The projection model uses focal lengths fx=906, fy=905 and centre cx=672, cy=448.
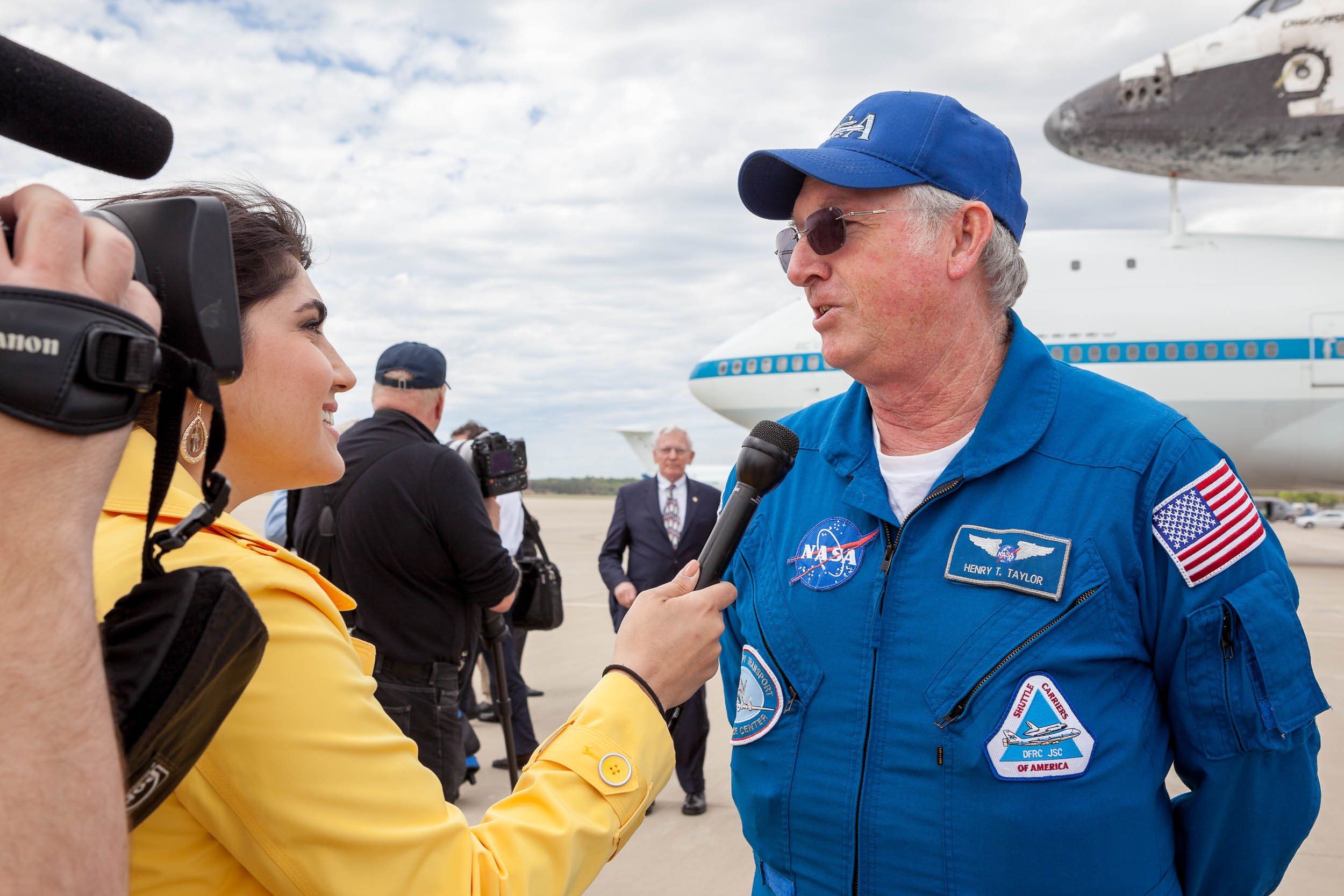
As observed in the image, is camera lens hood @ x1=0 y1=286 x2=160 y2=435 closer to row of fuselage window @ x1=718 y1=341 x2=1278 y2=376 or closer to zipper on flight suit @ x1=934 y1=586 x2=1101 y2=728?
zipper on flight suit @ x1=934 y1=586 x2=1101 y2=728

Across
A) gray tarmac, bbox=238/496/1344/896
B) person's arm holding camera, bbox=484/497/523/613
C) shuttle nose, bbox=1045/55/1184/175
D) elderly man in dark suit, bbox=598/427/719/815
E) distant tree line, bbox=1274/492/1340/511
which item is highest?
shuttle nose, bbox=1045/55/1184/175

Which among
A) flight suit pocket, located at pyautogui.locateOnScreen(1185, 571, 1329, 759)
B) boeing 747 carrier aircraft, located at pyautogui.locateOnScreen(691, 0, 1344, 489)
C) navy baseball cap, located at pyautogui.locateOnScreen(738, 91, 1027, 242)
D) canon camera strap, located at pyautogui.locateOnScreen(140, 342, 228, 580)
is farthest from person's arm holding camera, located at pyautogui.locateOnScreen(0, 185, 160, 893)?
boeing 747 carrier aircraft, located at pyautogui.locateOnScreen(691, 0, 1344, 489)

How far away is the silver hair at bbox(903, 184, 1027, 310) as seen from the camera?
195 centimetres

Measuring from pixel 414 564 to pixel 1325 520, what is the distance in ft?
110

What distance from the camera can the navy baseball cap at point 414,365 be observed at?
3812mm

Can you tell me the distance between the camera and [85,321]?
0.70 meters

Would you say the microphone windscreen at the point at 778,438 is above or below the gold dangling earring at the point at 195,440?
below

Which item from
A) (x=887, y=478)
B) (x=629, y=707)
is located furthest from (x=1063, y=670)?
(x=629, y=707)

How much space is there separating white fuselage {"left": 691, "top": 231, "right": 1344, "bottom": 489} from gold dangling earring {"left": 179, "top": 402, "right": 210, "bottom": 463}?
1040cm

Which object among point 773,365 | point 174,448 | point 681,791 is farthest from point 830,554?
point 773,365

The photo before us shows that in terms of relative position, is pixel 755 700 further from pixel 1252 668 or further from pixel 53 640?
pixel 53 640

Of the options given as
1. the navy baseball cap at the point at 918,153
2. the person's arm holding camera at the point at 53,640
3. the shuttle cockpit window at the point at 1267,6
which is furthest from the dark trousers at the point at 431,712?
the shuttle cockpit window at the point at 1267,6

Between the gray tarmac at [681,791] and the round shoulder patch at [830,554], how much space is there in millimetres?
849

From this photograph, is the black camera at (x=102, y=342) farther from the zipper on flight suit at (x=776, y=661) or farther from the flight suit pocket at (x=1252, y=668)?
the flight suit pocket at (x=1252, y=668)
